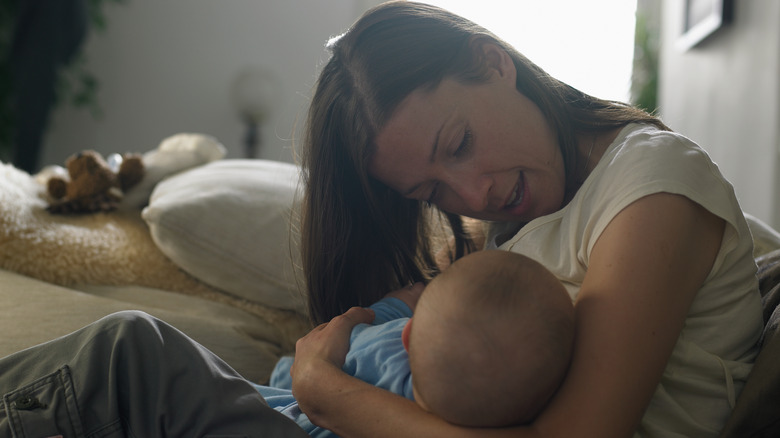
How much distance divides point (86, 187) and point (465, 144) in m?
1.17

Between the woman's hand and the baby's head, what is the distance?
→ 17 centimetres

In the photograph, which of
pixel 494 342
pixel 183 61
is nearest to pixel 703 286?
pixel 494 342

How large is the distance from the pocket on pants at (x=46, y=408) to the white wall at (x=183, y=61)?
12.5ft

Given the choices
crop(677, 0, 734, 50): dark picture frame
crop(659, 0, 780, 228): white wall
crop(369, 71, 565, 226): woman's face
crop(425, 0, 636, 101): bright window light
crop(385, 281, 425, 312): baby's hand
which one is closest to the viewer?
crop(369, 71, 565, 226): woman's face

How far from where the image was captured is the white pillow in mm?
1524

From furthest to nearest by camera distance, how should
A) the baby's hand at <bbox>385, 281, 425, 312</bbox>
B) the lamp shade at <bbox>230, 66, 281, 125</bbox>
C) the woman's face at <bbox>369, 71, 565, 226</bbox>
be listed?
1. the lamp shade at <bbox>230, 66, 281, 125</bbox>
2. the baby's hand at <bbox>385, 281, 425, 312</bbox>
3. the woman's face at <bbox>369, 71, 565, 226</bbox>

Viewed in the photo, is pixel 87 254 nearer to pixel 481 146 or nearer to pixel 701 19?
pixel 481 146

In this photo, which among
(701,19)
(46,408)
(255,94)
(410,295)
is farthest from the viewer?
(255,94)

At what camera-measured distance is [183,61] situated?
4500 mm

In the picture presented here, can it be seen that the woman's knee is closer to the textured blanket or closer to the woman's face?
the woman's face

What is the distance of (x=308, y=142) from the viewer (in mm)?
1155

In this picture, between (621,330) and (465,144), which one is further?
(465,144)

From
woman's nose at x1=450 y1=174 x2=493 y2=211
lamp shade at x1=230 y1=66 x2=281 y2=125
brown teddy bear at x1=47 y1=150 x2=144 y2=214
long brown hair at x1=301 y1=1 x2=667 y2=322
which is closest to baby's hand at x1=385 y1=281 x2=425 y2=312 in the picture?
long brown hair at x1=301 y1=1 x2=667 y2=322

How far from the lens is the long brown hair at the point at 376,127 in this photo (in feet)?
3.24
